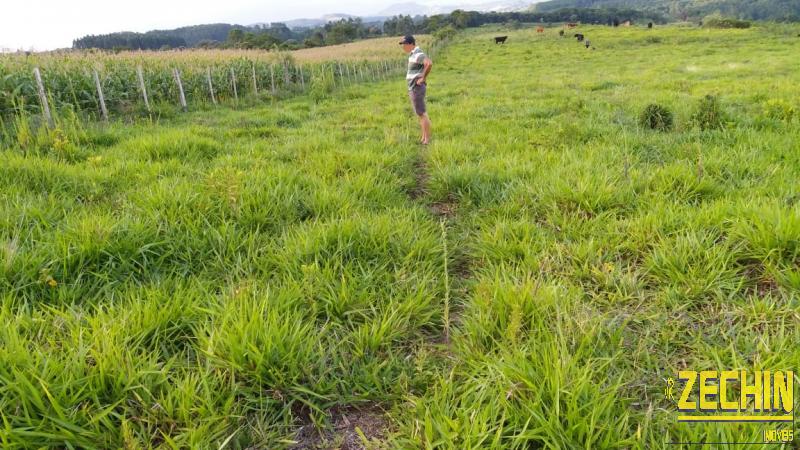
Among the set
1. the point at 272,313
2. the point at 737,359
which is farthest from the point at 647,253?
the point at 272,313

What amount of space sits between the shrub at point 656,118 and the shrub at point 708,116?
0.34 meters

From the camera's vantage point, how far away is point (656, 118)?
6.79 metres

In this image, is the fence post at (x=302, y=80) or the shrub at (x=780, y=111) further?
the fence post at (x=302, y=80)

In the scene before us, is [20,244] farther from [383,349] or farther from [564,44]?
[564,44]

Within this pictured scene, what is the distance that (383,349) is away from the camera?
229 cm

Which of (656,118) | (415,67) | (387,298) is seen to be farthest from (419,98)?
(387,298)

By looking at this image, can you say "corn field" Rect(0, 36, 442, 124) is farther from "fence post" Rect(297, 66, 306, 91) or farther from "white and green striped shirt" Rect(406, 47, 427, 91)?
"white and green striped shirt" Rect(406, 47, 427, 91)

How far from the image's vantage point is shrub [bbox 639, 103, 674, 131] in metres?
6.66

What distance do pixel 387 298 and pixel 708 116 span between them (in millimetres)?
6544

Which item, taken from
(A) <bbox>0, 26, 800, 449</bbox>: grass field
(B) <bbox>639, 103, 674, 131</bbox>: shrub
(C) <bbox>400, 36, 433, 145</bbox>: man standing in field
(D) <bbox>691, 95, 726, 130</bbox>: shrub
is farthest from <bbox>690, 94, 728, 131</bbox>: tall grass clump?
(C) <bbox>400, 36, 433, 145</bbox>: man standing in field

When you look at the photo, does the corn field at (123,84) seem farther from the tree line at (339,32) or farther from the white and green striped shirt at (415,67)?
the tree line at (339,32)

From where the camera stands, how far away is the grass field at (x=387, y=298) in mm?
1711

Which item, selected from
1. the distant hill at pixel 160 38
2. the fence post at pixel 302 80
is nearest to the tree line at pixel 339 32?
the distant hill at pixel 160 38

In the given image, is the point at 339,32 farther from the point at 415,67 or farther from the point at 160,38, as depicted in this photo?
the point at 415,67
